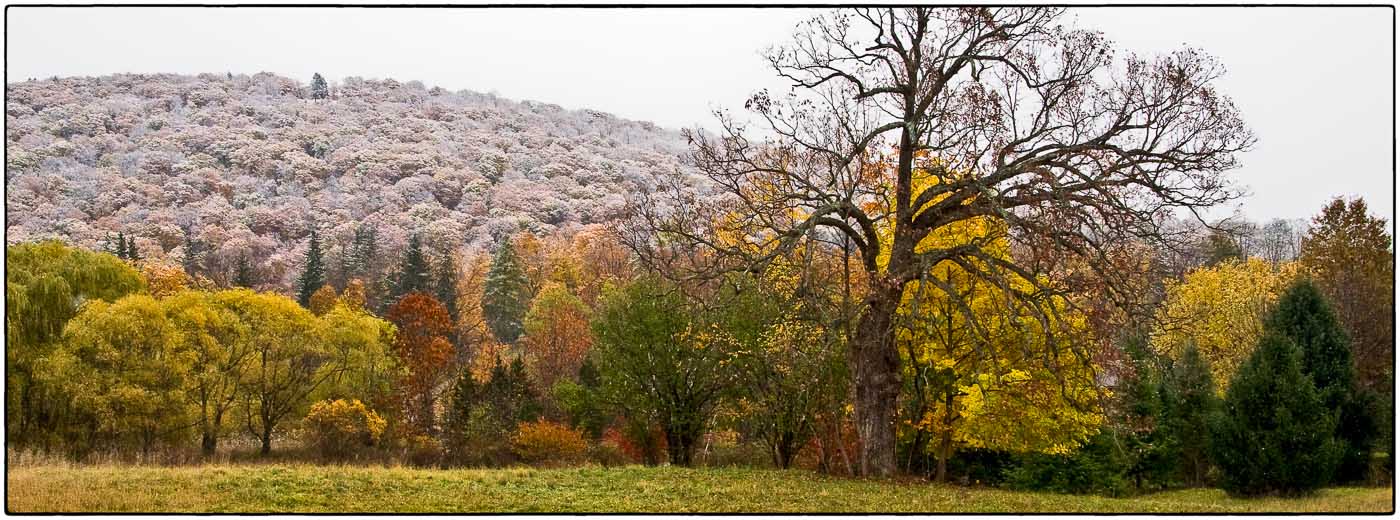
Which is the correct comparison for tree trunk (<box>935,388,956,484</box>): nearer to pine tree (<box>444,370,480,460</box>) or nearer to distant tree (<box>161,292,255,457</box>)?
pine tree (<box>444,370,480,460</box>)

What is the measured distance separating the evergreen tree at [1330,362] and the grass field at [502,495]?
6356 mm

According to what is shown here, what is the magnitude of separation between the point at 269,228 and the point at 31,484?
70670 mm

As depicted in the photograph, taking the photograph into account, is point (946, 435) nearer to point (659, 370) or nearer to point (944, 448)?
point (944, 448)

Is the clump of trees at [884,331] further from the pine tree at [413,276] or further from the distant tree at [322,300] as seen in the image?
the pine tree at [413,276]

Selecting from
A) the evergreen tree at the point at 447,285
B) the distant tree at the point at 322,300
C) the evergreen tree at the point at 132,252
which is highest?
the evergreen tree at the point at 132,252

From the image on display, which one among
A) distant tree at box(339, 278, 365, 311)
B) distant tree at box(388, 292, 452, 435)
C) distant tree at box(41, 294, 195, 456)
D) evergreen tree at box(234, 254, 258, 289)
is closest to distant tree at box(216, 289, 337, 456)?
distant tree at box(41, 294, 195, 456)

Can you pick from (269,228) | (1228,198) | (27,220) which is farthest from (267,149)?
(1228,198)

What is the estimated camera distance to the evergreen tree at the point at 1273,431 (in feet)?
60.5

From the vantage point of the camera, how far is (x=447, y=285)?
5981cm

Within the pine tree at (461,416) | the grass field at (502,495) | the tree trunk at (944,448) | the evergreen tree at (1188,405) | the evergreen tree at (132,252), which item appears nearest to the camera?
the grass field at (502,495)

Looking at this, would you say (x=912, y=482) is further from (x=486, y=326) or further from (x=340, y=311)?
(x=486, y=326)

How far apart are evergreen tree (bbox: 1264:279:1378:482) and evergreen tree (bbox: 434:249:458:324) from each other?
135ft

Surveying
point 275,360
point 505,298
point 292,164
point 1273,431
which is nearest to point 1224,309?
point 1273,431

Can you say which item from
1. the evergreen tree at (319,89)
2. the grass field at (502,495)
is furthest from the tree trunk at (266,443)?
the evergreen tree at (319,89)
